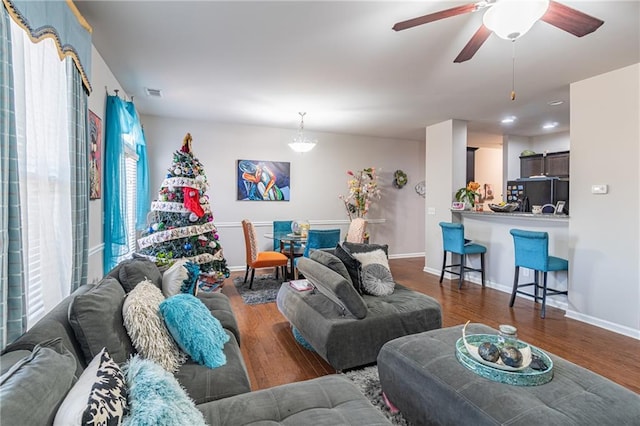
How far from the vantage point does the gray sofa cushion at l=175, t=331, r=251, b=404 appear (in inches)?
58.4

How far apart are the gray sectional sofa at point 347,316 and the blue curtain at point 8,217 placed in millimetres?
1763

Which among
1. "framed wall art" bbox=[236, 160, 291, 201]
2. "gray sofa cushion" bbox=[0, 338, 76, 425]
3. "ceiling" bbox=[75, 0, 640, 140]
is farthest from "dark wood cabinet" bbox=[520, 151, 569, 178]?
"gray sofa cushion" bbox=[0, 338, 76, 425]

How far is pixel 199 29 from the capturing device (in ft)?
8.44

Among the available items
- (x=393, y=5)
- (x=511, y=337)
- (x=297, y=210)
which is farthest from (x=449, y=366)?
(x=297, y=210)

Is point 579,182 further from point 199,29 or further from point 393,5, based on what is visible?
point 199,29

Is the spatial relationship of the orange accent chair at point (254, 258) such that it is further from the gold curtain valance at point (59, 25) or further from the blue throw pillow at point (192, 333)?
the blue throw pillow at point (192, 333)

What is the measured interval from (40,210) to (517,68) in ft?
13.9

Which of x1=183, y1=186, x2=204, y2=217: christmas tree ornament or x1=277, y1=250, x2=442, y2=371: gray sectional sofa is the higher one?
x1=183, y1=186, x2=204, y2=217: christmas tree ornament

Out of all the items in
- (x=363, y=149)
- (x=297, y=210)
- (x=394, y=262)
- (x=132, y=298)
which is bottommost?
(x=394, y=262)

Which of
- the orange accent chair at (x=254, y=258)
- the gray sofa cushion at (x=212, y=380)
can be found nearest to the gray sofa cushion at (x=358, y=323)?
the gray sofa cushion at (x=212, y=380)

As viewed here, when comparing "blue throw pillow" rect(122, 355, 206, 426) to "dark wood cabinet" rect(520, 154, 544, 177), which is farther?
"dark wood cabinet" rect(520, 154, 544, 177)

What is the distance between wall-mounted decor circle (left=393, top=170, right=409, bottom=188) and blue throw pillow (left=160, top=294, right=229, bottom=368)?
20.0 ft

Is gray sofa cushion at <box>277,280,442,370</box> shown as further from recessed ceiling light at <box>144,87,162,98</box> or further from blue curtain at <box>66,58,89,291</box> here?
recessed ceiling light at <box>144,87,162,98</box>

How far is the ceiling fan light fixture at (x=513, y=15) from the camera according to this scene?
67.7 inches
